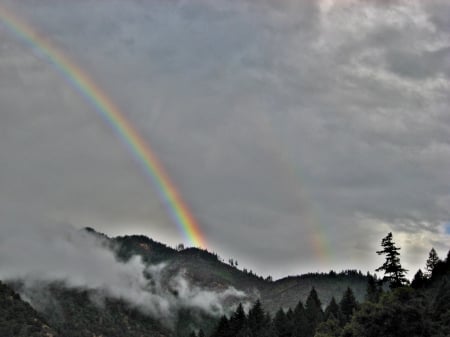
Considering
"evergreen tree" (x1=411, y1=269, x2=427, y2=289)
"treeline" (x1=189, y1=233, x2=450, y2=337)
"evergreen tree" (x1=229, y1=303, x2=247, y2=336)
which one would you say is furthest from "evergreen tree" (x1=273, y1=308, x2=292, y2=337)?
"evergreen tree" (x1=411, y1=269, x2=427, y2=289)

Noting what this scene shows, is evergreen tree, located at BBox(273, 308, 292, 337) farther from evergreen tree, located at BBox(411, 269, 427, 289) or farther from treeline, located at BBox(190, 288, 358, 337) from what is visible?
evergreen tree, located at BBox(411, 269, 427, 289)

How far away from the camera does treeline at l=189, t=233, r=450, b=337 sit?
2442 inches

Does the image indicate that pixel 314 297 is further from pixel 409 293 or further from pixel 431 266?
pixel 409 293

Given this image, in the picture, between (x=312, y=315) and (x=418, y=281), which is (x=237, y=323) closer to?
(x=312, y=315)

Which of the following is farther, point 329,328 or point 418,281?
point 418,281

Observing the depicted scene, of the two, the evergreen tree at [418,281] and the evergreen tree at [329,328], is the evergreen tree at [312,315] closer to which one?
the evergreen tree at [329,328]

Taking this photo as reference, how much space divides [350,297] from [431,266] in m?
27.9

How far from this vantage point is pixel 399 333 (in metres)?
62.4

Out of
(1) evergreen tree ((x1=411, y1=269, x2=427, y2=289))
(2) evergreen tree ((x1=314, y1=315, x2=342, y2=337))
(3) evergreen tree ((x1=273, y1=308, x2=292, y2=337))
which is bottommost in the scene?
(2) evergreen tree ((x1=314, y1=315, x2=342, y2=337))

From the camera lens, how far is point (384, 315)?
63906mm

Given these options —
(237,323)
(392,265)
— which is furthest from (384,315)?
(237,323)

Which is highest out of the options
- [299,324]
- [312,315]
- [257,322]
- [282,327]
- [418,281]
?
[418,281]

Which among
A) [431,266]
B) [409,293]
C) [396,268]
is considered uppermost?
[431,266]

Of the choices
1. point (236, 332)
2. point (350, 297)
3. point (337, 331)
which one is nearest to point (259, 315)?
point (236, 332)
